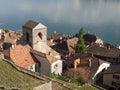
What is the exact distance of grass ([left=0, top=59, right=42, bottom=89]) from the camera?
1654 cm

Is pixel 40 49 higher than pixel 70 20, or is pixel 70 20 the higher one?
pixel 40 49

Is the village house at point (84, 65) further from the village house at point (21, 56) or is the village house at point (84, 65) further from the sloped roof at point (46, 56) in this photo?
the village house at point (21, 56)

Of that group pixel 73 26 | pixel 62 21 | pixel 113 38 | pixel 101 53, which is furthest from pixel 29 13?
pixel 101 53

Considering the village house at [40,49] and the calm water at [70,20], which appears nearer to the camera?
the village house at [40,49]

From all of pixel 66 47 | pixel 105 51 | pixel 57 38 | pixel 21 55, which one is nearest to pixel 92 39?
pixel 57 38

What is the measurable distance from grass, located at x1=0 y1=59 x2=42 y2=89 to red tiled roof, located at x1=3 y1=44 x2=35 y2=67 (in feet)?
63.6

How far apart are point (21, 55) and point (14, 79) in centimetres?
2374

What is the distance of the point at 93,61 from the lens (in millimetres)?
46031

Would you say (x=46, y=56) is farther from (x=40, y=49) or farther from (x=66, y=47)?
(x=66, y=47)

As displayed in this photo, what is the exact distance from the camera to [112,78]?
42781 mm

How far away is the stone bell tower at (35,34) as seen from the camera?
44019 millimetres

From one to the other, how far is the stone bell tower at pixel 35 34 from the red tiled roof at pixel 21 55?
2240 mm

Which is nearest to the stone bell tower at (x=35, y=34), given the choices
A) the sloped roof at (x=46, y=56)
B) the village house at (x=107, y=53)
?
the sloped roof at (x=46, y=56)

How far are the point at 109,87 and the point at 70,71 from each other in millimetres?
5713
